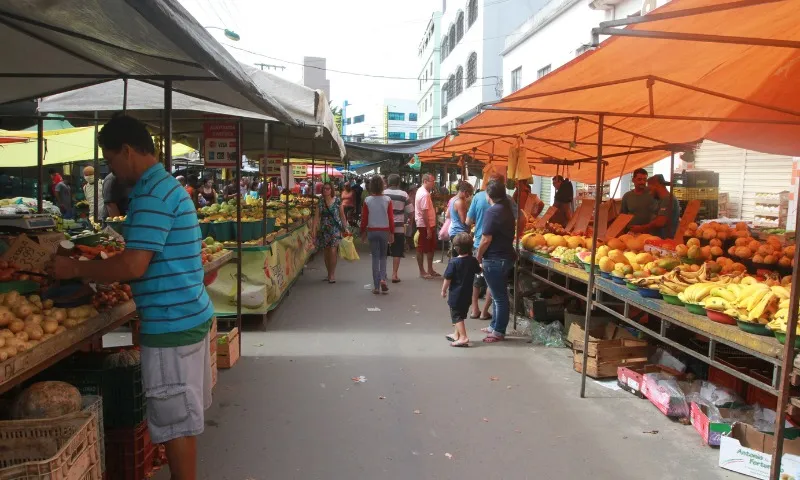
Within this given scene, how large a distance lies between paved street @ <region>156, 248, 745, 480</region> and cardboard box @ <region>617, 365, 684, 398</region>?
0.10m

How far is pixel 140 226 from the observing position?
9.75ft

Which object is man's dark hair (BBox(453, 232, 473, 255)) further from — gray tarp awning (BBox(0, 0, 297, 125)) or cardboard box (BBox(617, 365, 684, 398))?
gray tarp awning (BBox(0, 0, 297, 125))

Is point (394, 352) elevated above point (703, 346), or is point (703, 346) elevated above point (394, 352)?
point (703, 346)

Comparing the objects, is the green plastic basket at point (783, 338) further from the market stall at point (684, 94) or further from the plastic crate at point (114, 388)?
the plastic crate at point (114, 388)

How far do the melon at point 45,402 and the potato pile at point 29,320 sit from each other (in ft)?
1.09

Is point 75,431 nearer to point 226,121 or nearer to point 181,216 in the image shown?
point 181,216

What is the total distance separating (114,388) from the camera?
12.4 ft

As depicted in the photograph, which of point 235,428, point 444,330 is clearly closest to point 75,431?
point 235,428

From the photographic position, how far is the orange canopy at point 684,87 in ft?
13.7

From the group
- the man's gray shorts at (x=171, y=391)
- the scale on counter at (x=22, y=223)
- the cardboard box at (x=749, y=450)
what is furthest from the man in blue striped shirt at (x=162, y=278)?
the cardboard box at (x=749, y=450)

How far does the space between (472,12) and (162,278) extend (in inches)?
1322

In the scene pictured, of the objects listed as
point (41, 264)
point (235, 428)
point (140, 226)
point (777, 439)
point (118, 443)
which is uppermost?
point (140, 226)

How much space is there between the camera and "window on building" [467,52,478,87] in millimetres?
32594

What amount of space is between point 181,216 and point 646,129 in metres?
7.66
